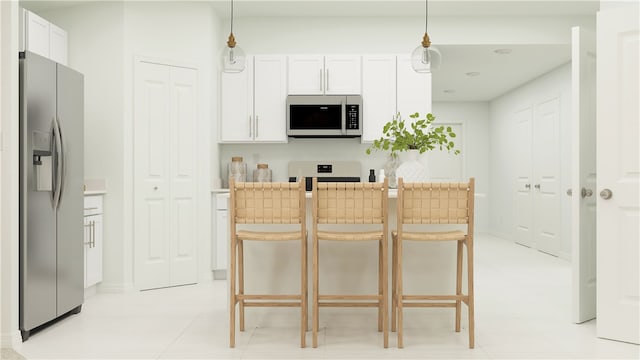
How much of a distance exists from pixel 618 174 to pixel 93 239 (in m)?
3.89

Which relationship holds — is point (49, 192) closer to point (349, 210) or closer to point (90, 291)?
point (90, 291)

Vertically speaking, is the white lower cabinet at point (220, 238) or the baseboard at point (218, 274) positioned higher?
the white lower cabinet at point (220, 238)

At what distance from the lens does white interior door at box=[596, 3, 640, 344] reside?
3152mm

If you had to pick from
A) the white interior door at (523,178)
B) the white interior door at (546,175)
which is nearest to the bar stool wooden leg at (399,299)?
the white interior door at (546,175)

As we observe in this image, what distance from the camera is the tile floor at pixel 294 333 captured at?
296cm

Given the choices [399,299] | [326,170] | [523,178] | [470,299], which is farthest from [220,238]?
[523,178]

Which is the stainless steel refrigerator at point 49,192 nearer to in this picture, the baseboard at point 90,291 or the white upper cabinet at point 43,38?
the baseboard at point 90,291

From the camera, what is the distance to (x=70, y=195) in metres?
3.67

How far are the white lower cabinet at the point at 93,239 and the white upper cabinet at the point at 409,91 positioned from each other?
291cm

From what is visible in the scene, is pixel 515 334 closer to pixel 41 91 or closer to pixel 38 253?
pixel 38 253

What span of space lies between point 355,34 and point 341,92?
2.17 feet

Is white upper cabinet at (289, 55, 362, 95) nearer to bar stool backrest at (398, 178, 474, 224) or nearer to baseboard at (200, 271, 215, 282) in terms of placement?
baseboard at (200, 271, 215, 282)
